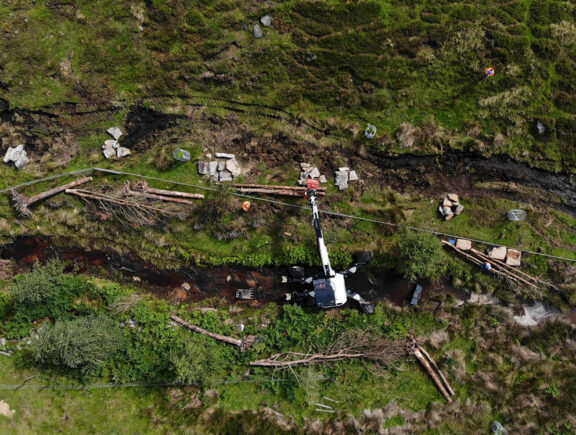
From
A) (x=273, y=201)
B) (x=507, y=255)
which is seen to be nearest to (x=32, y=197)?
(x=273, y=201)

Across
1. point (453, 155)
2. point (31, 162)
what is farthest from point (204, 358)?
point (453, 155)

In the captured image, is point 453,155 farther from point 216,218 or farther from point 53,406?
point 53,406

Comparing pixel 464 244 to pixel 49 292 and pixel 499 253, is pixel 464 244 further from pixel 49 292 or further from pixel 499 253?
pixel 49 292

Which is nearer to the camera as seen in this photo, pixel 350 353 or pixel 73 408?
pixel 73 408

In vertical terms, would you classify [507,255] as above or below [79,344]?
above

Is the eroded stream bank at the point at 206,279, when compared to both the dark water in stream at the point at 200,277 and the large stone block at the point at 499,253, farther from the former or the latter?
the large stone block at the point at 499,253

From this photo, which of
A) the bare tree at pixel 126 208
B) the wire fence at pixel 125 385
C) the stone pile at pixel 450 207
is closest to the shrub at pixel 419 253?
the stone pile at pixel 450 207

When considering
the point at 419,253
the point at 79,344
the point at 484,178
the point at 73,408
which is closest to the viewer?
Answer: the point at 79,344
